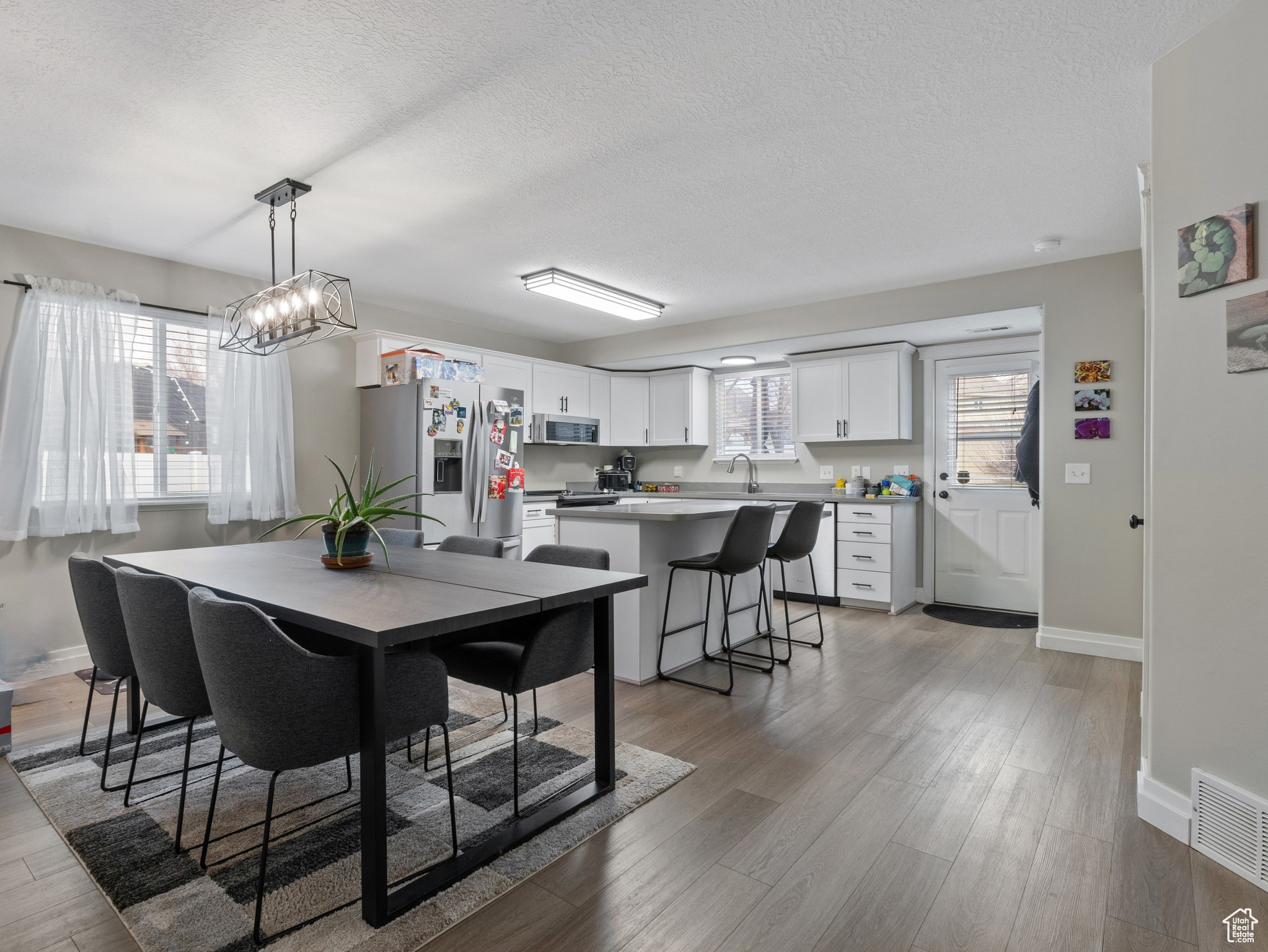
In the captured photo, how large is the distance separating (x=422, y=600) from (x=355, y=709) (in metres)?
0.32

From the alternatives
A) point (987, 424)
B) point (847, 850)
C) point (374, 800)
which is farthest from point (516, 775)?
point (987, 424)

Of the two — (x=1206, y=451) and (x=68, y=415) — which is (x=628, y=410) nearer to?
(x=68, y=415)

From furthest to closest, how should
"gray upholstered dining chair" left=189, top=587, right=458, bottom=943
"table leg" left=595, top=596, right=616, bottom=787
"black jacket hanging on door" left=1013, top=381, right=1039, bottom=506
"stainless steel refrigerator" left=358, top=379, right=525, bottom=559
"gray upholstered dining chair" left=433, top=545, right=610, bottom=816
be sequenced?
"stainless steel refrigerator" left=358, top=379, right=525, bottom=559 → "black jacket hanging on door" left=1013, top=381, right=1039, bottom=506 → "table leg" left=595, top=596, right=616, bottom=787 → "gray upholstered dining chair" left=433, top=545, right=610, bottom=816 → "gray upholstered dining chair" left=189, top=587, right=458, bottom=943

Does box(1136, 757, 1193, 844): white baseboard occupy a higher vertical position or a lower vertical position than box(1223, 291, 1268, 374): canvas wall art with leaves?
lower

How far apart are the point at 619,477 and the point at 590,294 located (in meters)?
2.67

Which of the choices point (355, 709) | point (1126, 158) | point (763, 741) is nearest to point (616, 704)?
point (763, 741)

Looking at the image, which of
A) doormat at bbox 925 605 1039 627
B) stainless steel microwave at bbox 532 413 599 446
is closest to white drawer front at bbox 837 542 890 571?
doormat at bbox 925 605 1039 627

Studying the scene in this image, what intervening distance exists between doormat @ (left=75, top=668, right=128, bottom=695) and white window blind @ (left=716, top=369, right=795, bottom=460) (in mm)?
4945

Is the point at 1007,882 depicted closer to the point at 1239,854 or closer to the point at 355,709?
the point at 1239,854

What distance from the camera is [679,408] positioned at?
657 cm

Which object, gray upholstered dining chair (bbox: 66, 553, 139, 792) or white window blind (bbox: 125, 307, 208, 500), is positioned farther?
white window blind (bbox: 125, 307, 208, 500)

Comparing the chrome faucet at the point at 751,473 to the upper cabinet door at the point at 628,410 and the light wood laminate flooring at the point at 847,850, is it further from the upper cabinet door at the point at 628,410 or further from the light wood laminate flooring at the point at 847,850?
the light wood laminate flooring at the point at 847,850

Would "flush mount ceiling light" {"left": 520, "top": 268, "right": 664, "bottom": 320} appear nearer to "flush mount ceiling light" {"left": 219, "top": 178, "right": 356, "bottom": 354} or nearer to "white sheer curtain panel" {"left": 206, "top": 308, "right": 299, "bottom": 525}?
"flush mount ceiling light" {"left": 219, "top": 178, "right": 356, "bottom": 354}

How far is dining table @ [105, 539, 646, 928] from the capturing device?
1.62 metres
